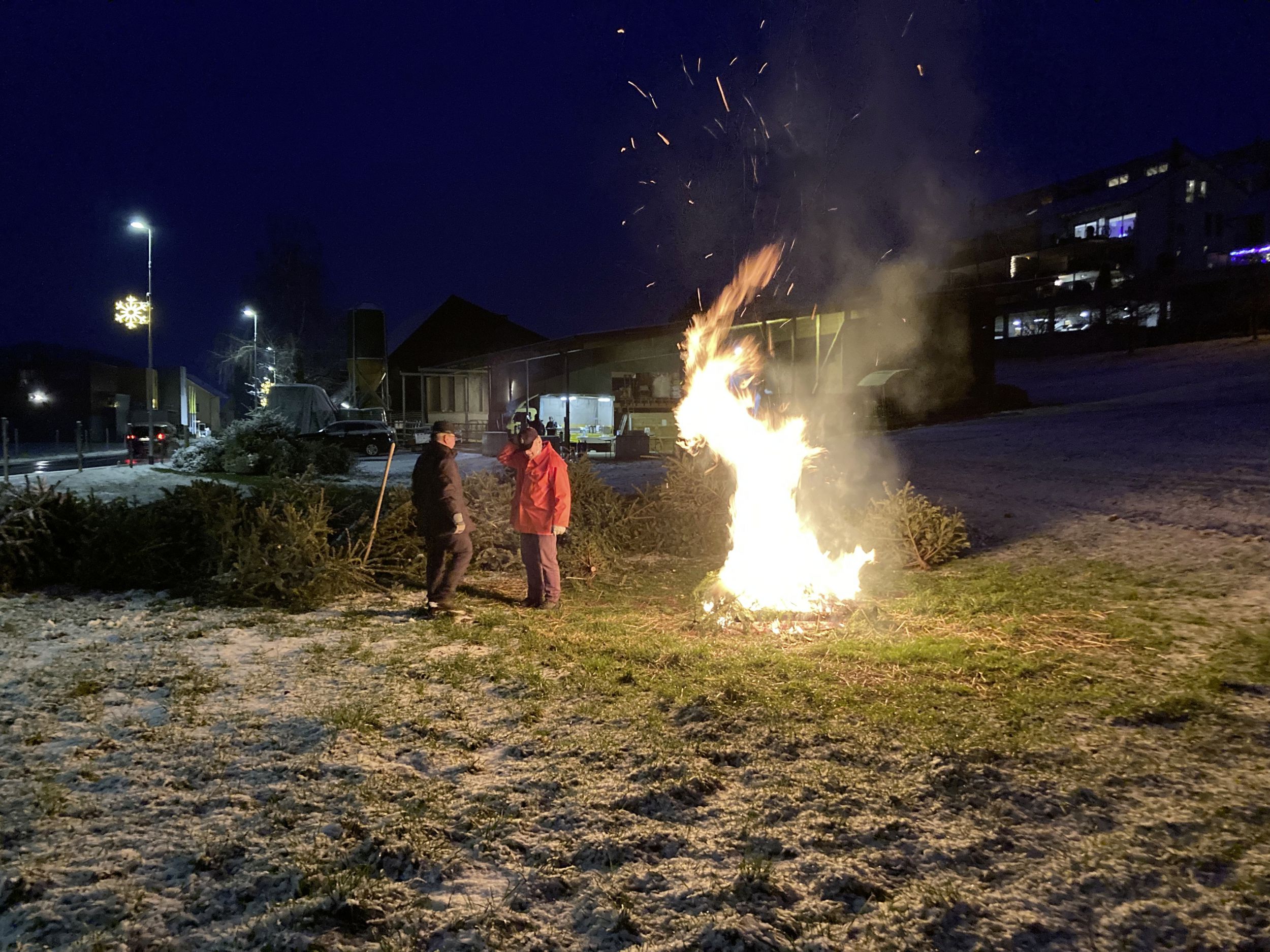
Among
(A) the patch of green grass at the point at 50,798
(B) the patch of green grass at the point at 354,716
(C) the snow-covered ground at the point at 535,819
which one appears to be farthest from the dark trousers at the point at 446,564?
(A) the patch of green grass at the point at 50,798

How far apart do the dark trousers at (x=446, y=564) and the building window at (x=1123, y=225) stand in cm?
5481

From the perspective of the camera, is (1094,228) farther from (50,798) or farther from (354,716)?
(50,798)

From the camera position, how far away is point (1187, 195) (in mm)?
47812

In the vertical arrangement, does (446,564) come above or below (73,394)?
below

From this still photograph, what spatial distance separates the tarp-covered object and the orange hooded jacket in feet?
91.0

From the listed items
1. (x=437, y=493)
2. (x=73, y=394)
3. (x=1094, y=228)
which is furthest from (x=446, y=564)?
(x=73, y=394)

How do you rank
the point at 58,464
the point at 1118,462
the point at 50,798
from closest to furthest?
the point at 50,798
the point at 1118,462
the point at 58,464

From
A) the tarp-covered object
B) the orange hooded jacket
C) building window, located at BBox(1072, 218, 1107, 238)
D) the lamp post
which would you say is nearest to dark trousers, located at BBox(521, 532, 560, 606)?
the orange hooded jacket

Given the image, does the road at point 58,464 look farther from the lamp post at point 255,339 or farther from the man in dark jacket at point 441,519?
the man in dark jacket at point 441,519

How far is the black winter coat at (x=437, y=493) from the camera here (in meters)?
7.59

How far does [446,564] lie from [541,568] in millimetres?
962

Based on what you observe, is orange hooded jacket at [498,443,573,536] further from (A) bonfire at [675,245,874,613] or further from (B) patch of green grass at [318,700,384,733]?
(B) patch of green grass at [318,700,384,733]

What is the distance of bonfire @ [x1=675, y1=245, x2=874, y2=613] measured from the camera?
7.53 m

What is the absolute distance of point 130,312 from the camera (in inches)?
1160
